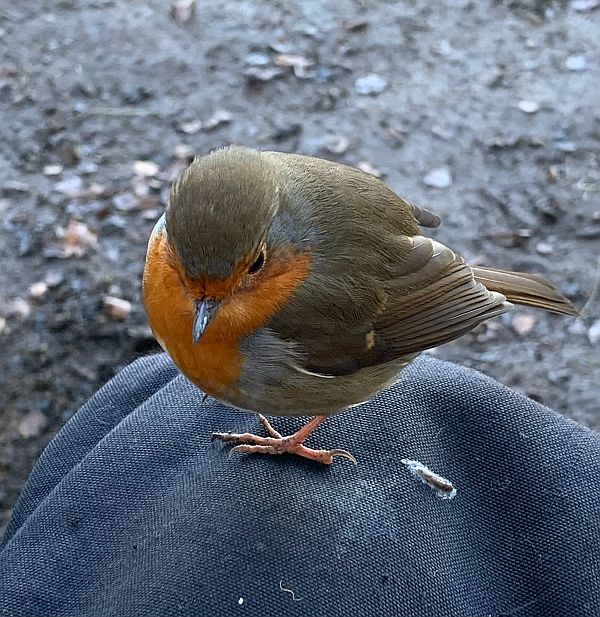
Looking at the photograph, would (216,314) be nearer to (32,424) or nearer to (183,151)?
(32,424)

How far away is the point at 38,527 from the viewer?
2.33 meters

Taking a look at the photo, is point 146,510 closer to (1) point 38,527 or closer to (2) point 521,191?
(1) point 38,527

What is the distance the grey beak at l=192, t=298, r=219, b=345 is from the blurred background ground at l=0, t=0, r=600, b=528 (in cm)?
171

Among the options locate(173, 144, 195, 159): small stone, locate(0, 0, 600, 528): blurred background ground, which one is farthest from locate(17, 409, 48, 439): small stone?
locate(173, 144, 195, 159): small stone

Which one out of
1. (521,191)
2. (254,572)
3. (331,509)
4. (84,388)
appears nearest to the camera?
(254,572)

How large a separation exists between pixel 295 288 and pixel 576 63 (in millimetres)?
4030

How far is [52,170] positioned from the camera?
4.69 m

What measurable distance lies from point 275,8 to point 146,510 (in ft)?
14.4

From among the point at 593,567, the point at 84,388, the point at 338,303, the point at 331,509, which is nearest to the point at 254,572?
the point at 331,509

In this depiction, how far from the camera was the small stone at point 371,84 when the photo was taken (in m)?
5.30

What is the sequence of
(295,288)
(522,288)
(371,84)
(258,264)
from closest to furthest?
(258,264)
(295,288)
(522,288)
(371,84)

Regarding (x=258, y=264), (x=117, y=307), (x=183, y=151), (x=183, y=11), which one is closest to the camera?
(x=258, y=264)

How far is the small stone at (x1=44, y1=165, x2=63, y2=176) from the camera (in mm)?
4672

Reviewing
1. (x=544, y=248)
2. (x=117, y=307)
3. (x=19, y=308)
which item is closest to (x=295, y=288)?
(x=117, y=307)
